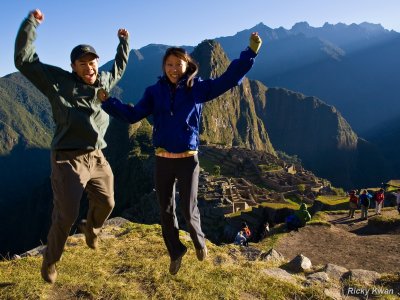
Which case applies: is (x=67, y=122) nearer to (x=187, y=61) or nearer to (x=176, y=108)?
(x=176, y=108)

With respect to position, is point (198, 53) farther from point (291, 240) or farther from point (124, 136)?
point (291, 240)

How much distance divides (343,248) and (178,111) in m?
9.43

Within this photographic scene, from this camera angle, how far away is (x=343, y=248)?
459 inches

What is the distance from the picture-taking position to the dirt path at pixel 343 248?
32.6ft

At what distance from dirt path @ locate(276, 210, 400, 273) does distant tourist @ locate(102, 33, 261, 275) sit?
22.6 feet

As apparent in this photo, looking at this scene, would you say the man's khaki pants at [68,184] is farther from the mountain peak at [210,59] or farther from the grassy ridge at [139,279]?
the mountain peak at [210,59]

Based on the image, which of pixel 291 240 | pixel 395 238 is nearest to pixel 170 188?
pixel 291 240

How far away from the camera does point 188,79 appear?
4.35 metres

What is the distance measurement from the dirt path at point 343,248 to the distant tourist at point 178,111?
22.6ft

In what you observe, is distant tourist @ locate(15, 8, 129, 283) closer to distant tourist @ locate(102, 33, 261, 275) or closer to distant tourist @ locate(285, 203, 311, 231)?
distant tourist @ locate(102, 33, 261, 275)

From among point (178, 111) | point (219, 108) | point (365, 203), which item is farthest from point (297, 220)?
point (219, 108)

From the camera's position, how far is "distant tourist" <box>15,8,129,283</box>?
Result: 4340 millimetres

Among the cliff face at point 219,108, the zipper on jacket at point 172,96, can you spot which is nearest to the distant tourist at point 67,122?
the zipper on jacket at point 172,96

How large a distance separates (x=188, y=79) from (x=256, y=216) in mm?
22844
